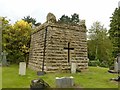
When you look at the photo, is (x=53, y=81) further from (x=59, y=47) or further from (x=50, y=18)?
(x=50, y=18)

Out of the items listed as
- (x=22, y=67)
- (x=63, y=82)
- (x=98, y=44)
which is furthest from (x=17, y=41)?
(x=98, y=44)

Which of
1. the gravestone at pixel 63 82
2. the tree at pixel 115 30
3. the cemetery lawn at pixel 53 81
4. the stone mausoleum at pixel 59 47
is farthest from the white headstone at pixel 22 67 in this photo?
the tree at pixel 115 30

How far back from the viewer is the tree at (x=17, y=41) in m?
31.1

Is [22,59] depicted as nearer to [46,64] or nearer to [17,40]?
[17,40]

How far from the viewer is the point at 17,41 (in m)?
31.6

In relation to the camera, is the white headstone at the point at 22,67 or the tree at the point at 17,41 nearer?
the white headstone at the point at 22,67

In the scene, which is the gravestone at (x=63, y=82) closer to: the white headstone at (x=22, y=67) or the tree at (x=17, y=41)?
the white headstone at (x=22, y=67)

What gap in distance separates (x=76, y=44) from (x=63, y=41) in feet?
5.24

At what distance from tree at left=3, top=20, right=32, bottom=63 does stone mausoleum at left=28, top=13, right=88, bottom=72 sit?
35.1 feet

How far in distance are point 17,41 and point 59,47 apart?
1399 cm

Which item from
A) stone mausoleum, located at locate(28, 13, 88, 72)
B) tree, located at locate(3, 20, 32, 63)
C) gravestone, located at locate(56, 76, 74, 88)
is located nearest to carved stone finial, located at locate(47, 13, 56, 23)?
stone mausoleum, located at locate(28, 13, 88, 72)

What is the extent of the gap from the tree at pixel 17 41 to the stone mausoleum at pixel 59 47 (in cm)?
1070

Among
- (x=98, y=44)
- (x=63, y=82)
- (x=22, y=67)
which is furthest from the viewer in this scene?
(x=98, y=44)

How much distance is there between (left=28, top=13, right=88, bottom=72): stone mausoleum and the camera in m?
18.6
